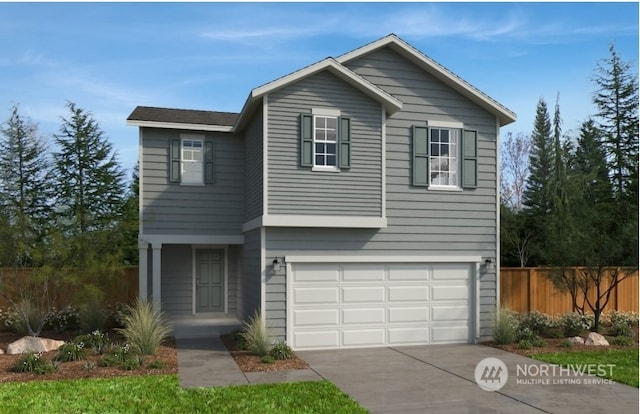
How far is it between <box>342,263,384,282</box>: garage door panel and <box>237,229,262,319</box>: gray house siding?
1993 mm

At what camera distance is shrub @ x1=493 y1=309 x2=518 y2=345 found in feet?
42.7

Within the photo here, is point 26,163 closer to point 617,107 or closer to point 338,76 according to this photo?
point 338,76

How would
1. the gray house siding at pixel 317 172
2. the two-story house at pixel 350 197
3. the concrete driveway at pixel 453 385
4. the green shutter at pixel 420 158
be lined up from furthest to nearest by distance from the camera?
the green shutter at pixel 420 158, the two-story house at pixel 350 197, the gray house siding at pixel 317 172, the concrete driveway at pixel 453 385

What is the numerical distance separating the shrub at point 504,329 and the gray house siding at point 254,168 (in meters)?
6.20

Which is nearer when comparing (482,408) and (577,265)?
(482,408)

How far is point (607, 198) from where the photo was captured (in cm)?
1662

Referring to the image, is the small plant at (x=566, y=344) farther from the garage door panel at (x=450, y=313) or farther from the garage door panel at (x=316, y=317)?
the garage door panel at (x=316, y=317)

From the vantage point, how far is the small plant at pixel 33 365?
32.6ft

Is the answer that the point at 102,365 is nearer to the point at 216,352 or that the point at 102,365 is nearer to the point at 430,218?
the point at 216,352

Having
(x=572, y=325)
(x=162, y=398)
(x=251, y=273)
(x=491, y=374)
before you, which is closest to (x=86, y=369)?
(x=162, y=398)

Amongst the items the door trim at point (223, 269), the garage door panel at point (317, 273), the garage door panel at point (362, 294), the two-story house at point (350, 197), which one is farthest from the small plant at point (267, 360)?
the door trim at point (223, 269)

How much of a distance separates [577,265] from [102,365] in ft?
40.5

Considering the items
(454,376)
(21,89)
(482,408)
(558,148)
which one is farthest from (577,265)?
(21,89)

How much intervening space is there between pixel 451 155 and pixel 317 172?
A: 3615mm
